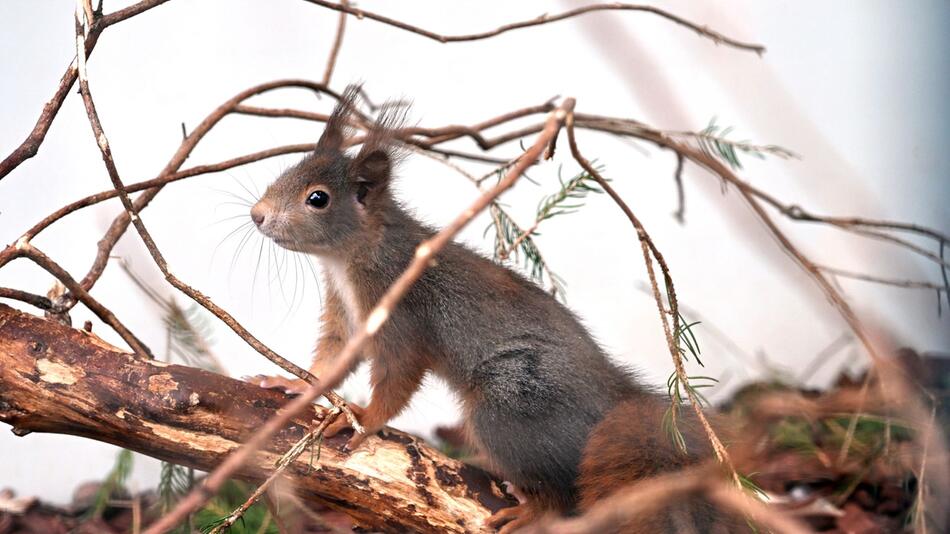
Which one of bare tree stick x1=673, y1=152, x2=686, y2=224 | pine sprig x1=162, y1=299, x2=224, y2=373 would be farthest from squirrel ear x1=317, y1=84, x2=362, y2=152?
bare tree stick x1=673, y1=152, x2=686, y2=224

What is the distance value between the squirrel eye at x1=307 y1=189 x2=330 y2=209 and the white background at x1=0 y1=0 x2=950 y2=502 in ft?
1.37

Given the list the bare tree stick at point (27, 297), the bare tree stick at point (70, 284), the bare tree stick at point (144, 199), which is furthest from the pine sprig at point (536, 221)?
the bare tree stick at point (27, 297)

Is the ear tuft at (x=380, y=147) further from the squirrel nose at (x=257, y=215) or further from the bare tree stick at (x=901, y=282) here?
the bare tree stick at (x=901, y=282)

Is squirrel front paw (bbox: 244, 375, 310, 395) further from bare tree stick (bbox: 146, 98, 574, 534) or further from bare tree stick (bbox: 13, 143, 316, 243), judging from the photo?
bare tree stick (bbox: 146, 98, 574, 534)

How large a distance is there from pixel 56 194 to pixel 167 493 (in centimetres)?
112

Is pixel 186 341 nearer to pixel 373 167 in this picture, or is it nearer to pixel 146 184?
pixel 146 184

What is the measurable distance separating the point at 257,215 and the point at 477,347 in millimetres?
652

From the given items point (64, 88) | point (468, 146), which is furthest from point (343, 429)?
point (468, 146)

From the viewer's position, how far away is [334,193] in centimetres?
221

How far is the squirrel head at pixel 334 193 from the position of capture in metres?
2.15

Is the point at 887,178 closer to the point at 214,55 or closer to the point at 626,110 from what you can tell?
the point at 626,110

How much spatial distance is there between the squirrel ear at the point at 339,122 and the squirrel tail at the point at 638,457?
1.01 m

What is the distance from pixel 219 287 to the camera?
3078 millimetres

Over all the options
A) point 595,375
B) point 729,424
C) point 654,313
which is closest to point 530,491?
point 595,375
